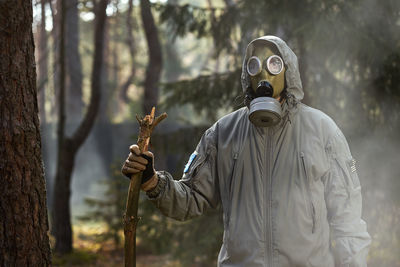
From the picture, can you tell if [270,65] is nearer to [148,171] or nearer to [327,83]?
[148,171]

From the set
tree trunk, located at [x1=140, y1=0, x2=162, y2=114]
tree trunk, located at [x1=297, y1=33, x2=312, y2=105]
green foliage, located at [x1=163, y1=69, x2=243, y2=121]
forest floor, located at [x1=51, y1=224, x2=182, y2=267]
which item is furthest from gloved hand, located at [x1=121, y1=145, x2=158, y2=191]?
tree trunk, located at [x1=140, y1=0, x2=162, y2=114]

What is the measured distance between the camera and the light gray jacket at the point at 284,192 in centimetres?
275

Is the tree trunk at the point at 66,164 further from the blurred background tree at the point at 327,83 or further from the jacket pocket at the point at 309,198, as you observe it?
the jacket pocket at the point at 309,198

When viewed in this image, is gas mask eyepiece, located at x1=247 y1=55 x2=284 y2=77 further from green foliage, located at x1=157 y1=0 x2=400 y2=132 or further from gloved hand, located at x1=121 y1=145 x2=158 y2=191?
green foliage, located at x1=157 y1=0 x2=400 y2=132

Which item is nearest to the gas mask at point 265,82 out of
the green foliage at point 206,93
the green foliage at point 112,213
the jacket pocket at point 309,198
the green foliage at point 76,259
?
the jacket pocket at point 309,198

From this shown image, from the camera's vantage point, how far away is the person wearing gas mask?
2.75 m

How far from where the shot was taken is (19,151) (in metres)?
2.99

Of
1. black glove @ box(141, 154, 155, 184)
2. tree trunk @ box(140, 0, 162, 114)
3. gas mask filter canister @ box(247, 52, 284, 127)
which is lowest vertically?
black glove @ box(141, 154, 155, 184)

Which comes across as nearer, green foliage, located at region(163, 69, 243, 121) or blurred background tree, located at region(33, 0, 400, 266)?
blurred background tree, located at region(33, 0, 400, 266)

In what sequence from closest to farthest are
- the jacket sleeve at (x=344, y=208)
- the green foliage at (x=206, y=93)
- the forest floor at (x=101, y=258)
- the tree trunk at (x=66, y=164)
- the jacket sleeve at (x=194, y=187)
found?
the jacket sleeve at (x=344, y=208) → the jacket sleeve at (x=194, y=187) → the green foliage at (x=206, y=93) → the forest floor at (x=101, y=258) → the tree trunk at (x=66, y=164)

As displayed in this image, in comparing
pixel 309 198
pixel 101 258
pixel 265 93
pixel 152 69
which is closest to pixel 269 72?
pixel 265 93

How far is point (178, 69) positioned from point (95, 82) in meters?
18.1

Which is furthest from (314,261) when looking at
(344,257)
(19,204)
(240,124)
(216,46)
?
(216,46)

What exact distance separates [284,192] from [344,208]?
32cm
